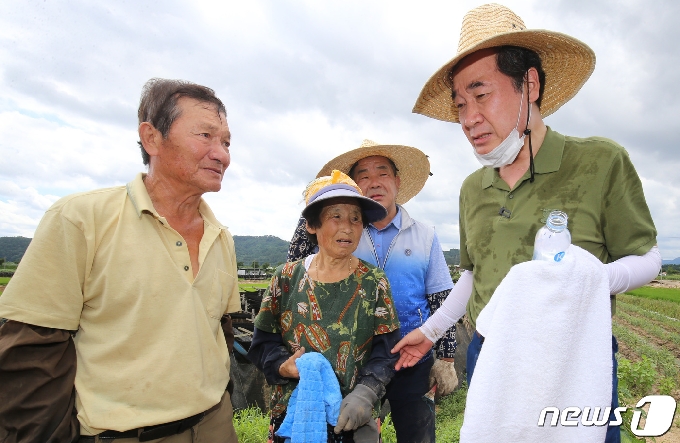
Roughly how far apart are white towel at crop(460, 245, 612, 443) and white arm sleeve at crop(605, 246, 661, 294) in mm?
175

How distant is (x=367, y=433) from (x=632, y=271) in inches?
56.3

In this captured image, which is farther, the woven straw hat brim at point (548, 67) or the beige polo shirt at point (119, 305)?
the woven straw hat brim at point (548, 67)

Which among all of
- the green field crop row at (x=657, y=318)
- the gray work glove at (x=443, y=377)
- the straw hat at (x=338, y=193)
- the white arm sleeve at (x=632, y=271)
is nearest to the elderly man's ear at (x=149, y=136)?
the straw hat at (x=338, y=193)

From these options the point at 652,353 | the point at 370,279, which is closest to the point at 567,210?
the point at 370,279

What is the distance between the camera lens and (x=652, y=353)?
535 inches

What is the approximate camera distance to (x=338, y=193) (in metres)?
2.44

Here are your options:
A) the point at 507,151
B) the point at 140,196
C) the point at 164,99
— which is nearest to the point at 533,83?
the point at 507,151

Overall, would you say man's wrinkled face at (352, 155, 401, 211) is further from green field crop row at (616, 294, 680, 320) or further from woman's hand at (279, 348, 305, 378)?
green field crop row at (616, 294, 680, 320)

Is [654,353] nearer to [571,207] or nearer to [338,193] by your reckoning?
[571,207]

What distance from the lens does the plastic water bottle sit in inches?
62.4

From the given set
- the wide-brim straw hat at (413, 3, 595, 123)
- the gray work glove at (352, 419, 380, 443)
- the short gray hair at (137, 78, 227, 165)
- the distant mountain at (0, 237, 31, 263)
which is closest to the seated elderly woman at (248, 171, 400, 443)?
the gray work glove at (352, 419, 380, 443)

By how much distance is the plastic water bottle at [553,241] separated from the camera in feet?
5.20

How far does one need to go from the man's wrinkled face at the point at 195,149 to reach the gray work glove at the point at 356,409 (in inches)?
50.4

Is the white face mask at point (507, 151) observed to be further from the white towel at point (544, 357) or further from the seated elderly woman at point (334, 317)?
the seated elderly woman at point (334, 317)
